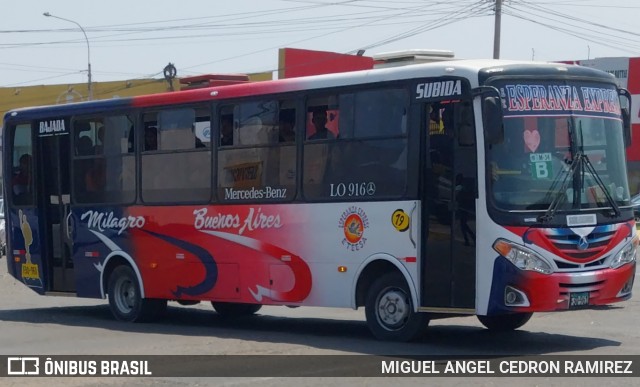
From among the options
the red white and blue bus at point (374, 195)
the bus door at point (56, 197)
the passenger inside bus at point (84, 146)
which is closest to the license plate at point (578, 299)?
Result: the red white and blue bus at point (374, 195)

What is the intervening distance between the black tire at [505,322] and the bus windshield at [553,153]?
2.20 meters

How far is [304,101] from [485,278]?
3.64m

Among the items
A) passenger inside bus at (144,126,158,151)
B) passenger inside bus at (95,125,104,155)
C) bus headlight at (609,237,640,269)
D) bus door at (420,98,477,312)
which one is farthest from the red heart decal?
passenger inside bus at (95,125,104,155)

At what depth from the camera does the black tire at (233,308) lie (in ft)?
57.3

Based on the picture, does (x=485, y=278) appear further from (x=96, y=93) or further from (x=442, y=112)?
(x=96, y=93)

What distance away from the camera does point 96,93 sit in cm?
5344

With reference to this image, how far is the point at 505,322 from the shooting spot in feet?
46.6

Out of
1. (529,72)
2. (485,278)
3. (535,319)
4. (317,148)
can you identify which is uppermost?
(529,72)

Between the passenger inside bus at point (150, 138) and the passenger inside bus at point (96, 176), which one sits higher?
the passenger inside bus at point (150, 138)

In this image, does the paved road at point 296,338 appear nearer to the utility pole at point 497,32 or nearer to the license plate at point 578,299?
the license plate at point 578,299

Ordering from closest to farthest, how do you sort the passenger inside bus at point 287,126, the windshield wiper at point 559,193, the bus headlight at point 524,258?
the bus headlight at point 524,258
the windshield wiper at point 559,193
the passenger inside bus at point 287,126

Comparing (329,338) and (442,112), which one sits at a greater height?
(442,112)

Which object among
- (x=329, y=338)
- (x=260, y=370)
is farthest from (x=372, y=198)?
(x=260, y=370)

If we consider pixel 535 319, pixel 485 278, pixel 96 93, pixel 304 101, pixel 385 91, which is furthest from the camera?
pixel 96 93
